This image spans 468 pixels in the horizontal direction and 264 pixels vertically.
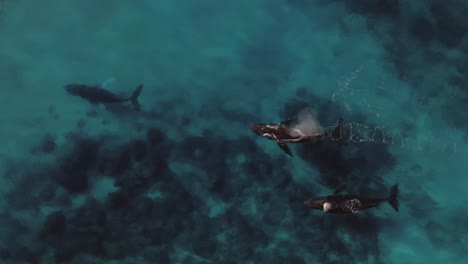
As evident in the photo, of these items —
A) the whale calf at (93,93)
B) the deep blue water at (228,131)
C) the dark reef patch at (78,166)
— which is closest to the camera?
the whale calf at (93,93)

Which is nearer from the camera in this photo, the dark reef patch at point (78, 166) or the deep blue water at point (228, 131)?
the deep blue water at point (228, 131)

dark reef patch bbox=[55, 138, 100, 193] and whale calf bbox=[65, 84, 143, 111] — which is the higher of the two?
whale calf bbox=[65, 84, 143, 111]

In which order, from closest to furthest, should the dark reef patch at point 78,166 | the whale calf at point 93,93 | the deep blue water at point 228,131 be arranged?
the whale calf at point 93,93
the deep blue water at point 228,131
the dark reef patch at point 78,166

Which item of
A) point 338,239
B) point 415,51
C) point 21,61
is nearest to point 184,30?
point 21,61

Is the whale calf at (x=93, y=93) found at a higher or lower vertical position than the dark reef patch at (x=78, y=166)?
higher

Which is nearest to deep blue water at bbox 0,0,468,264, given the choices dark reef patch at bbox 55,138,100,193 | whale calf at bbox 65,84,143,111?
dark reef patch at bbox 55,138,100,193

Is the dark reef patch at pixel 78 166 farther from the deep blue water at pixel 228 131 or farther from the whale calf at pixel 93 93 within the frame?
the whale calf at pixel 93 93

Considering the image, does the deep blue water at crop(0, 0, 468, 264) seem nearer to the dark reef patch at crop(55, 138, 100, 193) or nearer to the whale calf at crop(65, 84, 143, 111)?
the dark reef patch at crop(55, 138, 100, 193)

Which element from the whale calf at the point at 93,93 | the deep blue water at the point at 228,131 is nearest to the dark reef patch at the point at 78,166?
the deep blue water at the point at 228,131
